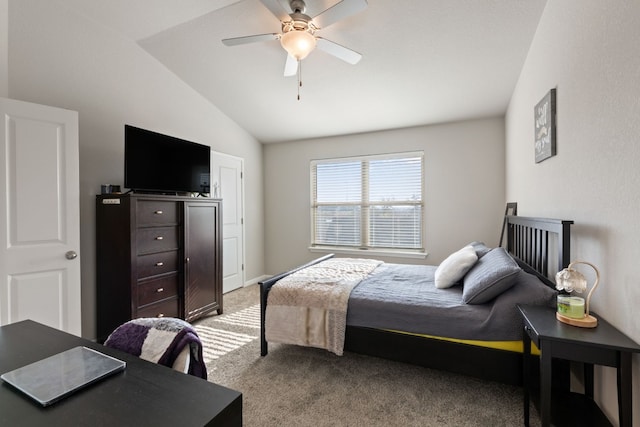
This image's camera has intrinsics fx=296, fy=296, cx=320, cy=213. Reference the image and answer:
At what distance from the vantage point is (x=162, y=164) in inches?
118

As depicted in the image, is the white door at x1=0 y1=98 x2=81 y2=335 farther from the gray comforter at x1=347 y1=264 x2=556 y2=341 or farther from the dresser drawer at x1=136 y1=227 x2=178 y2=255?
the gray comforter at x1=347 y1=264 x2=556 y2=341

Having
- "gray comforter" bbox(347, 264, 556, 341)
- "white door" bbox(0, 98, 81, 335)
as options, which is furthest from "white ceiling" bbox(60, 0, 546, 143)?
"gray comforter" bbox(347, 264, 556, 341)

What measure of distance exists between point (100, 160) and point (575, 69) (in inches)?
150

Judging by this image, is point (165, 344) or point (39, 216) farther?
point (39, 216)

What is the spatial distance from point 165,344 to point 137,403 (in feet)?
0.99

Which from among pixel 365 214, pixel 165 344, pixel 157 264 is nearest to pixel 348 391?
pixel 165 344

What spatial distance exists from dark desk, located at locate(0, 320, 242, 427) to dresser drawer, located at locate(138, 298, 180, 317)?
198 cm

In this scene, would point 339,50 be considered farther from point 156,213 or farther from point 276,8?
point 156,213

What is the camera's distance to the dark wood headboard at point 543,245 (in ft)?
5.52

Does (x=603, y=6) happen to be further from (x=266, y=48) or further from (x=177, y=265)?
(x=177, y=265)

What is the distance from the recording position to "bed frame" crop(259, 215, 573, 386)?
5.97 feet

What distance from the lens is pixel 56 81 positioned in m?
2.57

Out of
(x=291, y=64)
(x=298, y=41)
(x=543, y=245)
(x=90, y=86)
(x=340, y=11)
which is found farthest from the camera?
(x=90, y=86)

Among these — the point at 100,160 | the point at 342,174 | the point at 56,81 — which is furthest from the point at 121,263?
the point at 342,174
